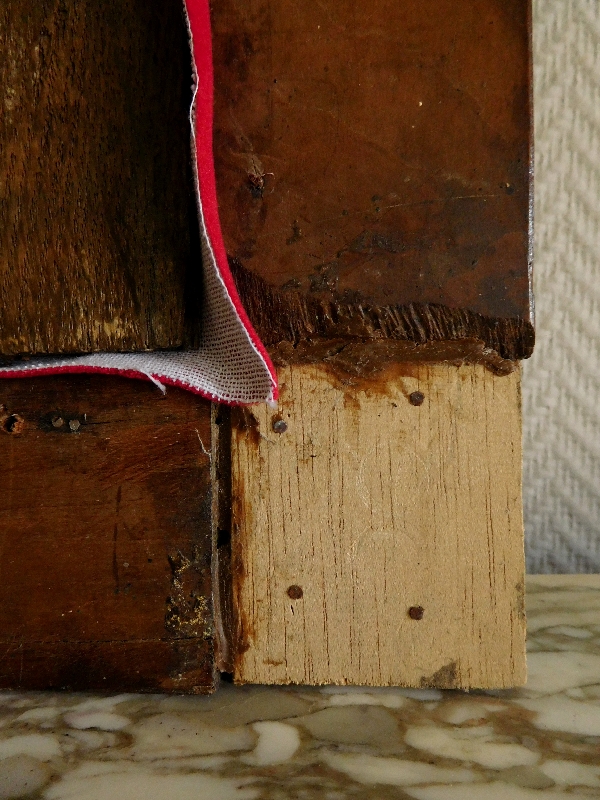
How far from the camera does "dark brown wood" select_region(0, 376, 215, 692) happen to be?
61cm

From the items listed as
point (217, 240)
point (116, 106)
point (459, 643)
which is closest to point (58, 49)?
point (116, 106)

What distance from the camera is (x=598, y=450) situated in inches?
35.4

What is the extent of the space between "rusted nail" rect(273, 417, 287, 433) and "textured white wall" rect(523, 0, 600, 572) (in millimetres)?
409

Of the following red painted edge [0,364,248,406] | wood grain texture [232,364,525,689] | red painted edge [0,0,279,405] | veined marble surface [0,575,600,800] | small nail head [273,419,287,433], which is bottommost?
veined marble surface [0,575,600,800]

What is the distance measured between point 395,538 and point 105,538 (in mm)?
254

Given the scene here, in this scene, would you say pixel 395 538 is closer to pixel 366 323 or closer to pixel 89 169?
pixel 366 323

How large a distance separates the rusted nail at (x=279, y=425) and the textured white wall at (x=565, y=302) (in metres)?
0.41

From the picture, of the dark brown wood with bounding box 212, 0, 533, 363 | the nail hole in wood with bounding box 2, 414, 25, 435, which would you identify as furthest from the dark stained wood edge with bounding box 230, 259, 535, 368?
the nail hole in wood with bounding box 2, 414, 25, 435

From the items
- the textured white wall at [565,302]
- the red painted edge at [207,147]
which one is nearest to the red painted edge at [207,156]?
the red painted edge at [207,147]

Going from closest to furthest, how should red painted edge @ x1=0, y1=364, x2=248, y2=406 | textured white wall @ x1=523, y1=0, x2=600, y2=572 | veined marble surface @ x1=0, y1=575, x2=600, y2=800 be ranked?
veined marble surface @ x1=0, y1=575, x2=600, y2=800
red painted edge @ x1=0, y1=364, x2=248, y2=406
textured white wall @ x1=523, y1=0, x2=600, y2=572

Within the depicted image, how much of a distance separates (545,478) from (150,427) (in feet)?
1.77

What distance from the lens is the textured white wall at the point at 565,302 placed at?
841mm

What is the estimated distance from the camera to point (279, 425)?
0.63 m

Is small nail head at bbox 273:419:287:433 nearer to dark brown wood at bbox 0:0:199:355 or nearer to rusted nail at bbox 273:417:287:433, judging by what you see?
rusted nail at bbox 273:417:287:433
